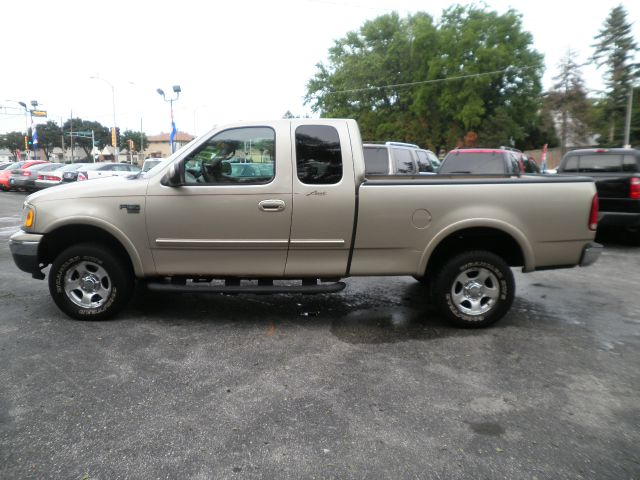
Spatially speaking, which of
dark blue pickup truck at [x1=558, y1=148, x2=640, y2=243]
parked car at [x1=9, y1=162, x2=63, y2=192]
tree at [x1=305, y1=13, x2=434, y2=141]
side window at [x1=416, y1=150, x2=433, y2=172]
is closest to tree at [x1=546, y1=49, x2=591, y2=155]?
tree at [x1=305, y1=13, x2=434, y2=141]

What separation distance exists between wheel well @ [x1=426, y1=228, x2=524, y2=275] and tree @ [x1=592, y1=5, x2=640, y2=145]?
4575 cm

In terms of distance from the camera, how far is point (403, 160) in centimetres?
1148

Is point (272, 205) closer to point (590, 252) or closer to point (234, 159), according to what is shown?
point (234, 159)

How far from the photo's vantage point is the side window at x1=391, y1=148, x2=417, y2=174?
1109 centimetres

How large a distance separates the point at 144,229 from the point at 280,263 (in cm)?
132

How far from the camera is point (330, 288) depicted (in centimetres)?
455

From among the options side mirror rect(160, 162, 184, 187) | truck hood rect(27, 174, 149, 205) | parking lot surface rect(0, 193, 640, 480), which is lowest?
parking lot surface rect(0, 193, 640, 480)

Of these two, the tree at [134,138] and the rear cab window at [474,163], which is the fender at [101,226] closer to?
the rear cab window at [474,163]

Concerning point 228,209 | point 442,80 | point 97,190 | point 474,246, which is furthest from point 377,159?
point 442,80

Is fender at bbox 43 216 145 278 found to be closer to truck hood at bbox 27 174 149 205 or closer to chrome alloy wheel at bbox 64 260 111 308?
truck hood at bbox 27 174 149 205

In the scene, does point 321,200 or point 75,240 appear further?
point 75,240

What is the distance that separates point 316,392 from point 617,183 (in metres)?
7.48

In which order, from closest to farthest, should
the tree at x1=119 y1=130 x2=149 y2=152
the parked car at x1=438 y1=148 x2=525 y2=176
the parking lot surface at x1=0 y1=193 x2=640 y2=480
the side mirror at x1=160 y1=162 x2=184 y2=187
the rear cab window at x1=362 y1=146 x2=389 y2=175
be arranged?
the parking lot surface at x1=0 y1=193 x2=640 y2=480
the side mirror at x1=160 y1=162 x2=184 y2=187
the rear cab window at x1=362 y1=146 x2=389 y2=175
the parked car at x1=438 y1=148 x2=525 y2=176
the tree at x1=119 y1=130 x2=149 y2=152

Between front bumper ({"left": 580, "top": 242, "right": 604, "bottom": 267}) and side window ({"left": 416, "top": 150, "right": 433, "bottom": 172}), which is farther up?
side window ({"left": 416, "top": 150, "right": 433, "bottom": 172})
